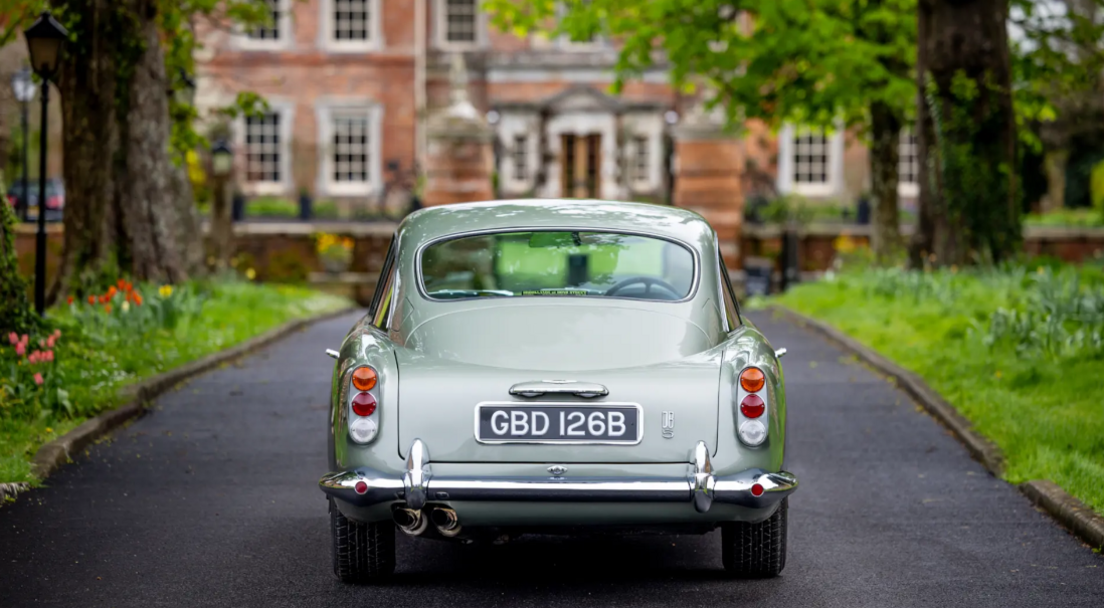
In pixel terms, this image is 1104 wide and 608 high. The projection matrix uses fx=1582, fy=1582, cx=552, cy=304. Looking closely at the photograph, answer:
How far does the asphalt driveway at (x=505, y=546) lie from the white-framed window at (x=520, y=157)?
37195 millimetres

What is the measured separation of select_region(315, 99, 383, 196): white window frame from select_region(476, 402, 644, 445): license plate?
1702 inches

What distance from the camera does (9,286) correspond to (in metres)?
11.0

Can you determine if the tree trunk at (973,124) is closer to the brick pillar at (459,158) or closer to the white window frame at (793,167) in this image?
the brick pillar at (459,158)

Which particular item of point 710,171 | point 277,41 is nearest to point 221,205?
point 710,171

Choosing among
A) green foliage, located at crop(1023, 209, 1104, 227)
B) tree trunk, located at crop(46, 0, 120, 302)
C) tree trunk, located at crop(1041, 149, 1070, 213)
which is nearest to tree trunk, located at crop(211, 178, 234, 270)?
tree trunk, located at crop(46, 0, 120, 302)

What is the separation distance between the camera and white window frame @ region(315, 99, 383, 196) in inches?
1918

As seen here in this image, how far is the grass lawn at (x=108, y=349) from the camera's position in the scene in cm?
954

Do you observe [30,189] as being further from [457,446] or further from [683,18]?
[457,446]

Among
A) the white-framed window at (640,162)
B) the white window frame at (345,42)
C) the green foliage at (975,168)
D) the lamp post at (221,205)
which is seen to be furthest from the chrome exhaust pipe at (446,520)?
the white window frame at (345,42)

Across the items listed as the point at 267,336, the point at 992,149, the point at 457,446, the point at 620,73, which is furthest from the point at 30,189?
the point at 457,446

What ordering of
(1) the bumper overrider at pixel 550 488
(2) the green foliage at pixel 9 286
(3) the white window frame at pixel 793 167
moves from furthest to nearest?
(3) the white window frame at pixel 793 167 → (2) the green foliage at pixel 9 286 → (1) the bumper overrider at pixel 550 488

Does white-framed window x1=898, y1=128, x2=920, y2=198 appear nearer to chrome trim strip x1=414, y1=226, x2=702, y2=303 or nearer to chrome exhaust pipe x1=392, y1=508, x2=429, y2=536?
chrome trim strip x1=414, y1=226, x2=702, y2=303

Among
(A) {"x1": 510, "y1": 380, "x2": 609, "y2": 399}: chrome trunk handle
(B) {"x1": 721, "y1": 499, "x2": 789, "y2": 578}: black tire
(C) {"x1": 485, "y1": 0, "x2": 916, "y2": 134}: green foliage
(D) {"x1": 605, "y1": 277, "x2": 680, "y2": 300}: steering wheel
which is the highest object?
(C) {"x1": 485, "y1": 0, "x2": 916, "y2": 134}: green foliage

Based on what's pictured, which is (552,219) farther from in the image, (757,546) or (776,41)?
(776,41)
